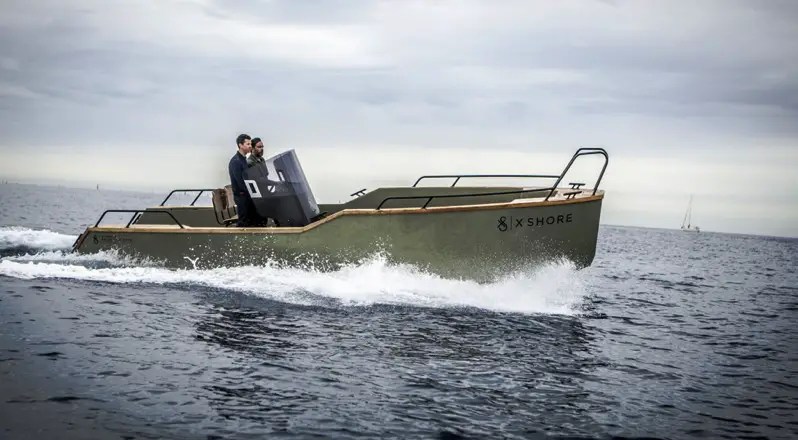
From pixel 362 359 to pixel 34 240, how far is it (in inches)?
617

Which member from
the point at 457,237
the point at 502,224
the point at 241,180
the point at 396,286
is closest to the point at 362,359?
the point at 396,286

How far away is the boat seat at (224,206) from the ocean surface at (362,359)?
5.73 feet

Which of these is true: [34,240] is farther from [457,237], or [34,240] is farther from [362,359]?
[362,359]

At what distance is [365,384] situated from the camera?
682cm

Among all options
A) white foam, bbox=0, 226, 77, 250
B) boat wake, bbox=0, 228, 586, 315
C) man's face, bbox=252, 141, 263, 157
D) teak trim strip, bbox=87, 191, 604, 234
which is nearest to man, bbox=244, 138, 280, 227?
man's face, bbox=252, 141, 263, 157

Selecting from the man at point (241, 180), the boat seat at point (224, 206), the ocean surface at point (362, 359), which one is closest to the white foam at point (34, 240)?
the ocean surface at point (362, 359)

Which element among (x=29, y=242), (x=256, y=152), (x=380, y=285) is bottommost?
(x=29, y=242)

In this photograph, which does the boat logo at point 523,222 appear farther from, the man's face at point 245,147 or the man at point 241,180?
the man's face at point 245,147

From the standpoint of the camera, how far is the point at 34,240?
770 inches

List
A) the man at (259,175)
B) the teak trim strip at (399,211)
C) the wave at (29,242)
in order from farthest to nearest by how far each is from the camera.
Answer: the wave at (29,242), the man at (259,175), the teak trim strip at (399,211)

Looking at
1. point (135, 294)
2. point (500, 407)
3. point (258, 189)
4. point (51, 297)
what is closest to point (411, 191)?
point (258, 189)

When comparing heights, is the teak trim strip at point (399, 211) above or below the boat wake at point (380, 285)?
above

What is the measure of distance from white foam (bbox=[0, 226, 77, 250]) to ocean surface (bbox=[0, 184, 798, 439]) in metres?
4.77

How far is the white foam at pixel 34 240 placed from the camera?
18.6 m
